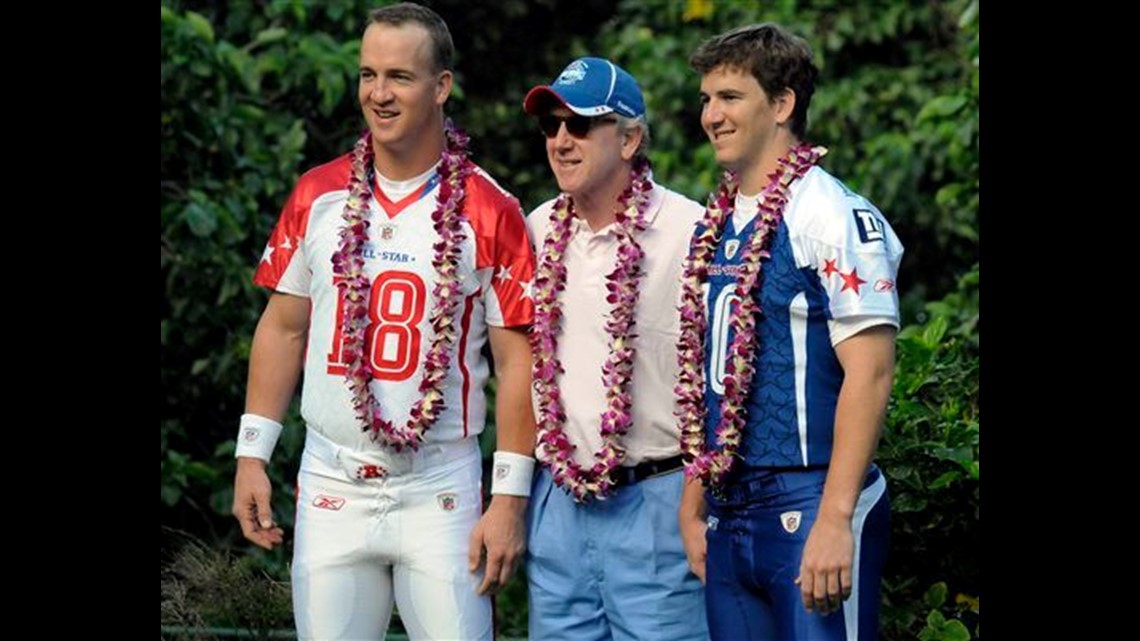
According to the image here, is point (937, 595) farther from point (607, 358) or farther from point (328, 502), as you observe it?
point (328, 502)

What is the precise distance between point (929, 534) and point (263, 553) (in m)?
3.35

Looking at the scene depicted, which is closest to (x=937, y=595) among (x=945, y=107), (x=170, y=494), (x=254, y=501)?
(x=254, y=501)

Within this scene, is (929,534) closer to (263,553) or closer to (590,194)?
(590,194)

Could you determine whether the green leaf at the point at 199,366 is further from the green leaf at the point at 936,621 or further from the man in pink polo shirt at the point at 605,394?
the green leaf at the point at 936,621

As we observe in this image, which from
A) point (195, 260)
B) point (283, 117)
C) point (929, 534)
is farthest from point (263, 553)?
point (929, 534)

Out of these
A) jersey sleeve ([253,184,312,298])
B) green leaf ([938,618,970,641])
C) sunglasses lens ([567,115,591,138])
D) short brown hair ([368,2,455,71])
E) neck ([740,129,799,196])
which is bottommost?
green leaf ([938,618,970,641])

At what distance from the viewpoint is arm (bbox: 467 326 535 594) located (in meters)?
5.00

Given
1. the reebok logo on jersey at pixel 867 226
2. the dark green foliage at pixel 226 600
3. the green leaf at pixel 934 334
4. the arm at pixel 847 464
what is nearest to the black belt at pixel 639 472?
the arm at pixel 847 464

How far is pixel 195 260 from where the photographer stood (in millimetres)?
8539

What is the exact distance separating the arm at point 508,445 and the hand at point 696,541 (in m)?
0.47

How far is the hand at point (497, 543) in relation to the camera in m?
5.00

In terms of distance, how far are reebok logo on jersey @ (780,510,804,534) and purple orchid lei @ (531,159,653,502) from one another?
568 millimetres

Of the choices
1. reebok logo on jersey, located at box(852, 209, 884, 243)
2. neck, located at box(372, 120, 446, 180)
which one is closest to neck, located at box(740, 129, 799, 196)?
reebok logo on jersey, located at box(852, 209, 884, 243)

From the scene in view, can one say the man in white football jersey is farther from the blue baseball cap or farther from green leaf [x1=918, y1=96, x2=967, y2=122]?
green leaf [x1=918, y1=96, x2=967, y2=122]
